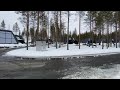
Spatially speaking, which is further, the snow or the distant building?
the distant building

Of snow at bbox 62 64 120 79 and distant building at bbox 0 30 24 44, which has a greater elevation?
distant building at bbox 0 30 24 44

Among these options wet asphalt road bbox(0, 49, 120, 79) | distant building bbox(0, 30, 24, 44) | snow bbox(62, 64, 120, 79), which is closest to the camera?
snow bbox(62, 64, 120, 79)

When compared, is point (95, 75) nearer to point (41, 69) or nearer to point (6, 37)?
point (41, 69)

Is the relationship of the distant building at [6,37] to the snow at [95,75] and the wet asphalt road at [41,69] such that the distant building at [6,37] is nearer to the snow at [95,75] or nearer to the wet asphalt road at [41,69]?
the wet asphalt road at [41,69]

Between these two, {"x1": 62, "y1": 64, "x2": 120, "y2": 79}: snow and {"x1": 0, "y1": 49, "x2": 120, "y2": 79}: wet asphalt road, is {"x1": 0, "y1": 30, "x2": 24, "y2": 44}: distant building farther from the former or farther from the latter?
{"x1": 62, "y1": 64, "x2": 120, "y2": 79}: snow

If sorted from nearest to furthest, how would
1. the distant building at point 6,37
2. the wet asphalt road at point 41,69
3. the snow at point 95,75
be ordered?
the snow at point 95,75
the wet asphalt road at point 41,69
the distant building at point 6,37

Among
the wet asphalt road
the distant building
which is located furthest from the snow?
the distant building

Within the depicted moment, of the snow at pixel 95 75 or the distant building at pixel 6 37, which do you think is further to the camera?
the distant building at pixel 6 37

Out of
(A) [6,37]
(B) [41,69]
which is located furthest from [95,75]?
(A) [6,37]

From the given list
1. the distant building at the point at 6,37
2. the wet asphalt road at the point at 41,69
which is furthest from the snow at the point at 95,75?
the distant building at the point at 6,37

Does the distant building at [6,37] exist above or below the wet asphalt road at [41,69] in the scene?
above
